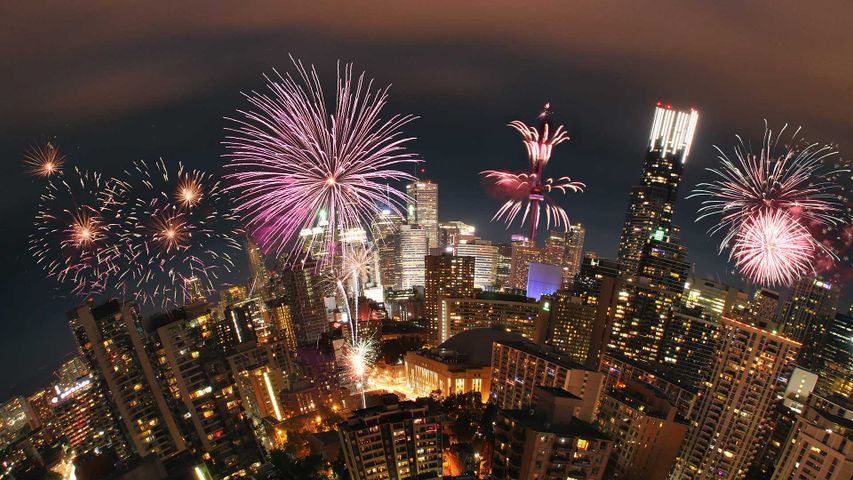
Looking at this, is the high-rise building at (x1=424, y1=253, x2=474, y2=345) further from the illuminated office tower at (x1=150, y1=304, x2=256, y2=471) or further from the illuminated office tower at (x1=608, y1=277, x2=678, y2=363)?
the illuminated office tower at (x1=150, y1=304, x2=256, y2=471)

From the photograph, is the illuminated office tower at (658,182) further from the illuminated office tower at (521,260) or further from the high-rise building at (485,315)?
the high-rise building at (485,315)

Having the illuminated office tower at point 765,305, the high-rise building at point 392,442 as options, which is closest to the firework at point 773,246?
the illuminated office tower at point 765,305

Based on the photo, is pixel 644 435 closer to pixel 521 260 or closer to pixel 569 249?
pixel 521 260

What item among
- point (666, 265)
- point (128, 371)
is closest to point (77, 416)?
point (128, 371)

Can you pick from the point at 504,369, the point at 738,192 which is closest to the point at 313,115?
the point at 504,369

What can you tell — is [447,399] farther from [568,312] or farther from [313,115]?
[313,115]

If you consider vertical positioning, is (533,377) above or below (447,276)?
above
